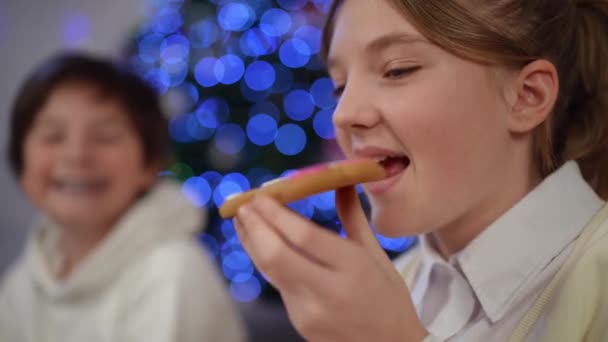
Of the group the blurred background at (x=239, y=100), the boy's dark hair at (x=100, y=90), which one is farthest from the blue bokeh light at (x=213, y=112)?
the boy's dark hair at (x=100, y=90)

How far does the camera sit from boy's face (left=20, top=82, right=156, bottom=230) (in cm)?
149

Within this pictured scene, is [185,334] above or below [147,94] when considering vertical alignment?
below

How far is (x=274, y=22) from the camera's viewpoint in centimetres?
254

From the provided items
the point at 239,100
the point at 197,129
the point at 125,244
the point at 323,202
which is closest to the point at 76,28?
the point at 197,129

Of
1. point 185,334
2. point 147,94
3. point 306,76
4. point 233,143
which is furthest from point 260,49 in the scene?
point 185,334

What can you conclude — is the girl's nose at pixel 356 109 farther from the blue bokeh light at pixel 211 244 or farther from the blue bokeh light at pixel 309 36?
the blue bokeh light at pixel 211 244

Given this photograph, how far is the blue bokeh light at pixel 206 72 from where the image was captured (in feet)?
8.61

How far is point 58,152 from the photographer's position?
1.52 meters

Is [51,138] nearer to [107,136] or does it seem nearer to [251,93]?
[107,136]

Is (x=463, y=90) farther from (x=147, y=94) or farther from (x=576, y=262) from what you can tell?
(x=147, y=94)

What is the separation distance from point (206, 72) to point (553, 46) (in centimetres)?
206

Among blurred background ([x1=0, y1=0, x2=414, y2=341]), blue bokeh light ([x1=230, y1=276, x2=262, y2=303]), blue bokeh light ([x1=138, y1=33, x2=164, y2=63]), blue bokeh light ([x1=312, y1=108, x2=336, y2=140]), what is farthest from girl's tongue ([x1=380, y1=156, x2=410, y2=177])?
blue bokeh light ([x1=138, y1=33, x2=164, y2=63])

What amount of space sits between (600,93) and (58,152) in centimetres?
129

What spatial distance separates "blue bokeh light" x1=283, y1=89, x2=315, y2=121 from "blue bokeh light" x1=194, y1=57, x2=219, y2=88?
351 millimetres
